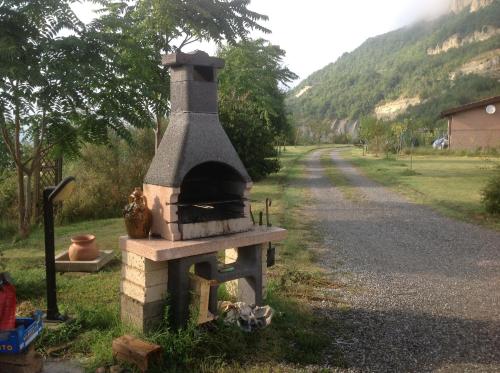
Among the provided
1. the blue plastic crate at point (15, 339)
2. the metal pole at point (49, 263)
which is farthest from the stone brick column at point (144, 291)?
the blue plastic crate at point (15, 339)

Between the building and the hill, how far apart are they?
807 inches

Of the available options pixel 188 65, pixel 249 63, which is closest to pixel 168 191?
pixel 188 65

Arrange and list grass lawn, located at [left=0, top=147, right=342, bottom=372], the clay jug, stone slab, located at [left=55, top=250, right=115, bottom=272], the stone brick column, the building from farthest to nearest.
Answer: the building
stone slab, located at [left=55, top=250, right=115, bottom=272]
the clay jug
the stone brick column
grass lawn, located at [left=0, top=147, right=342, bottom=372]

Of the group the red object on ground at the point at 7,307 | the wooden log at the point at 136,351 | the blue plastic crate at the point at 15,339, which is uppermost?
the red object on ground at the point at 7,307

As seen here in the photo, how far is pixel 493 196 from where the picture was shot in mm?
10836

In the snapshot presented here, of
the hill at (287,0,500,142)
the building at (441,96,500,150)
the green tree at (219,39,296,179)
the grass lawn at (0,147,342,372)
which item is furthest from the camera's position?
the hill at (287,0,500,142)

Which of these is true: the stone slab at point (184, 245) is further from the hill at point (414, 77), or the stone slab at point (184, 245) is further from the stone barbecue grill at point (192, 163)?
the hill at point (414, 77)

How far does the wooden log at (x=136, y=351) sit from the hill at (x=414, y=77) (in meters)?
58.8

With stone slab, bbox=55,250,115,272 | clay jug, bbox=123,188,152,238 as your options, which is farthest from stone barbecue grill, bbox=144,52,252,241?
stone slab, bbox=55,250,115,272

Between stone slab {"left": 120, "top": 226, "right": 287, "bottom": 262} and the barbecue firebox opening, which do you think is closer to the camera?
stone slab {"left": 120, "top": 226, "right": 287, "bottom": 262}

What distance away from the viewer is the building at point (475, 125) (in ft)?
116

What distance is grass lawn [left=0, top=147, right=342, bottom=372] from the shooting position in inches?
146

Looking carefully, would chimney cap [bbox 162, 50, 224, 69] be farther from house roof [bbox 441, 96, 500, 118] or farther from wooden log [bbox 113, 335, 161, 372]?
house roof [bbox 441, 96, 500, 118]

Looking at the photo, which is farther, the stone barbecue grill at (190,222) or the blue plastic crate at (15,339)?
the stone barbecue grill at (190,222)
